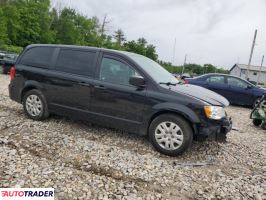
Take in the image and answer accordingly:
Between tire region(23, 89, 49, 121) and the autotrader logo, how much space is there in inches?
111

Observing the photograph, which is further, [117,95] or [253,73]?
[253,73]

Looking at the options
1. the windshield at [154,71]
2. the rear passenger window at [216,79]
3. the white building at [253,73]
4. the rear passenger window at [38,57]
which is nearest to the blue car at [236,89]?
the rear passenger window at [216,79]

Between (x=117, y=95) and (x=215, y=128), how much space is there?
185cm

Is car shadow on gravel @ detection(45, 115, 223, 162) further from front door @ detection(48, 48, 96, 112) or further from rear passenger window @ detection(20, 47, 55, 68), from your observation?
rear passenger window @ detection(20, 47, 55, 68)

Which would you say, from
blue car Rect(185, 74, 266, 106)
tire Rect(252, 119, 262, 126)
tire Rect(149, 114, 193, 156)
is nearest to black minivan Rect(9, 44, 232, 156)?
tire Rect(149, 114, 193, 156)

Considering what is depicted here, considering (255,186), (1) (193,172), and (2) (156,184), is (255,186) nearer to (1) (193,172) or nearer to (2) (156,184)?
(1) (193,172)

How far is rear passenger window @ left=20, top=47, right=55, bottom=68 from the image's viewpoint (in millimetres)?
5961

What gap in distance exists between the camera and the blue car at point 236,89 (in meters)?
11.8

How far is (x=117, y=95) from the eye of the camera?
5.06m

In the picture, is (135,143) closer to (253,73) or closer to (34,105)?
(34,105)

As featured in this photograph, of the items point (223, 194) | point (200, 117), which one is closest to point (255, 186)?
point (223, 194)

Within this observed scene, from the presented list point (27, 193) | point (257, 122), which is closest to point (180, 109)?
point (27, 193)

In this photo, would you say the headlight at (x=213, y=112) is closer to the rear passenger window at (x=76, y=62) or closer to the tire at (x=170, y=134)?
the tire at (x=170, y=134)

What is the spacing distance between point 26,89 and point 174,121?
352 centimetres
